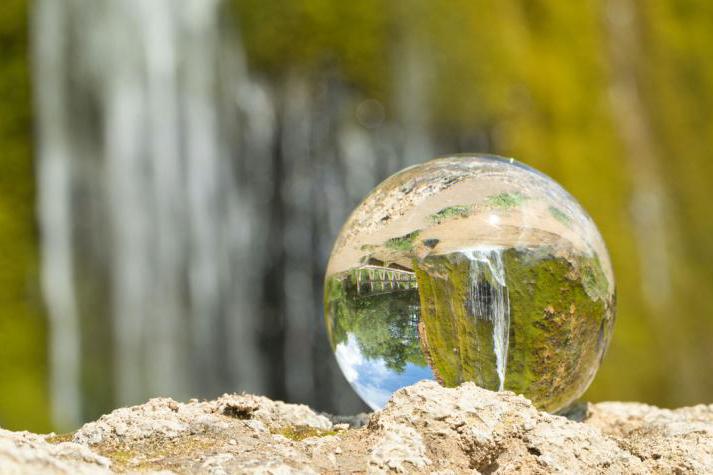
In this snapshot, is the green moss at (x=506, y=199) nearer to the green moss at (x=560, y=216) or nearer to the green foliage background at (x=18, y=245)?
the green moss at (x=560, y=216)

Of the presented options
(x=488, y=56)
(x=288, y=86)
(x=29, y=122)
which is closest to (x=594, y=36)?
(x=488, y=56)

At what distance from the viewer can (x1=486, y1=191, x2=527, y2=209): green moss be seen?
2512mm

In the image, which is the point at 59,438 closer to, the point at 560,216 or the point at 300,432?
the point at 300,432

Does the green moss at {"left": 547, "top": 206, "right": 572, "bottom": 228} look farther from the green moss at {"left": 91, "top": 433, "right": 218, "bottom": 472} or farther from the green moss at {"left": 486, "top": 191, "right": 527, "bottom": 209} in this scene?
the green moss at {"left": 91, "top": 433, "right": 218, "bottom": 472}

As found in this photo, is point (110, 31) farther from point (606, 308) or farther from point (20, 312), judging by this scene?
point (606, 308)

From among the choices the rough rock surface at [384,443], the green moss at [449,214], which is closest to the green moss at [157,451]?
the rough rock surface at [384,443]

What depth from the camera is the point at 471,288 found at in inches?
95.0

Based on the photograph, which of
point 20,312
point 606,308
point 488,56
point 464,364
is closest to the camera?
point 464,364

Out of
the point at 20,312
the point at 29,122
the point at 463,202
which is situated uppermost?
the point at 29,122

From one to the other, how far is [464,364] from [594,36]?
22.3 ft

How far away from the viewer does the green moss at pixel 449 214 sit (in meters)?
2.47

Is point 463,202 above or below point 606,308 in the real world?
above

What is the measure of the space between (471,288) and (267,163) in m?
5.72

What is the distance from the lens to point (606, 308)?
265 centimetres
